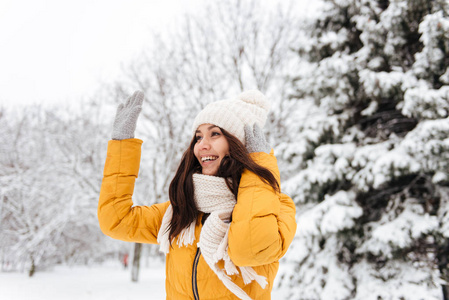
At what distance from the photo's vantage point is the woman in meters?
1.33

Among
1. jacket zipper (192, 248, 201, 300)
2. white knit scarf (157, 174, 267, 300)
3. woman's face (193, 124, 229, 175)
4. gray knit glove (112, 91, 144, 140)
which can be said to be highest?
gray knit glove (112, 91, 144, 140)

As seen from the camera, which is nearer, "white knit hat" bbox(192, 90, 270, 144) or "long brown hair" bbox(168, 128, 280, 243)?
"long brown hair" bbox(168, 128, 280, 243)

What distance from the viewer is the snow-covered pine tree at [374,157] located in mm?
4828

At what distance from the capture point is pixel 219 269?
1369 millimetres

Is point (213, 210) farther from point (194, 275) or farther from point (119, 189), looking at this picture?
point (119, 189)

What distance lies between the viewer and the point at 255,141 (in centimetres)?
161

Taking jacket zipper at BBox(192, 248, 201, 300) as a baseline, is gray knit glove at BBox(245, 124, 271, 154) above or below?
above

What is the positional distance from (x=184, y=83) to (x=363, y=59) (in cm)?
556

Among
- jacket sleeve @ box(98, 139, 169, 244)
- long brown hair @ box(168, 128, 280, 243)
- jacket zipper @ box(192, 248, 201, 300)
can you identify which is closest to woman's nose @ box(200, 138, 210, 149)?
long brown hair @ box(168, 128, 280, 243)

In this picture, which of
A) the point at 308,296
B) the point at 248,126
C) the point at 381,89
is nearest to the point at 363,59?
the point at 381,89

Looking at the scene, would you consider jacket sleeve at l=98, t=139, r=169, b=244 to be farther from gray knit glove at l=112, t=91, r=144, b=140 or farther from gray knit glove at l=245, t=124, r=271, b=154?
gray knit glove at l=245, t=124, r=271, b=154

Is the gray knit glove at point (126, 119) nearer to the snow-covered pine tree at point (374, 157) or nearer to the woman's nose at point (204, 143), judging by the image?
the woman's nose at point (204, 143)

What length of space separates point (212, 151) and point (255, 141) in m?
0.24

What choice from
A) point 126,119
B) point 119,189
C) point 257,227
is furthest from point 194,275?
point 126,119
